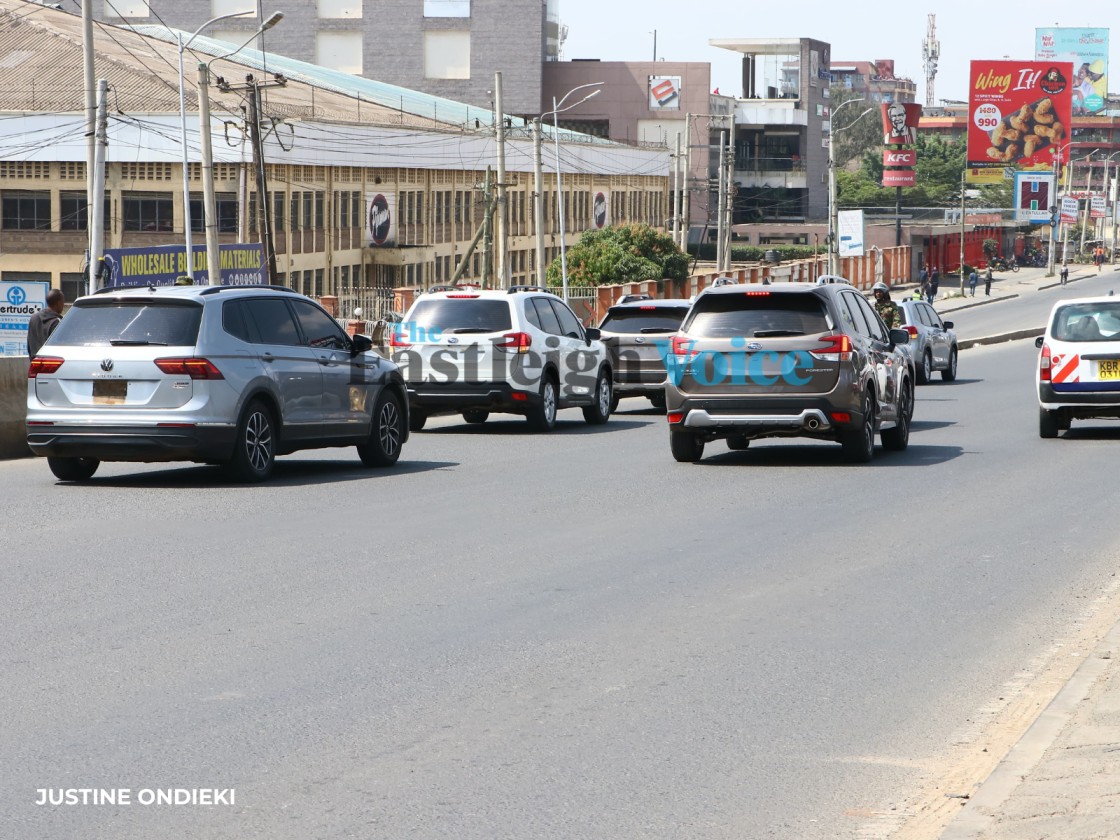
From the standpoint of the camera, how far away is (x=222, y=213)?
203 feet

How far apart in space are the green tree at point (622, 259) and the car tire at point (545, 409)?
4332 centimetres

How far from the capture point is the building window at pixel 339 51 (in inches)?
4638

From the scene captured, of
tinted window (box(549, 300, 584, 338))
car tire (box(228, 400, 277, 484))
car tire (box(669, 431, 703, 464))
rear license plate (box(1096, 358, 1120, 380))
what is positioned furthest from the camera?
tinted window (box(549, 300, 584, 338))

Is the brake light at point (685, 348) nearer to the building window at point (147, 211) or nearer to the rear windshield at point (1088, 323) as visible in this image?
the rear windshield at point (1088, 323)

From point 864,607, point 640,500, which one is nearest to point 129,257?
point 640,500

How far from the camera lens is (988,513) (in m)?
13.4

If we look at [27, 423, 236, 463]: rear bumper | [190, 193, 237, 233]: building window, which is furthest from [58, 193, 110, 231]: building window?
[27, 423, 236, 463]: rear bumper

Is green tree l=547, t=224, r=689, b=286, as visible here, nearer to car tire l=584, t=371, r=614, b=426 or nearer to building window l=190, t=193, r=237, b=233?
building window l=190, t=193, r=237, b=233

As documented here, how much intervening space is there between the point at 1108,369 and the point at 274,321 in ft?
33.6

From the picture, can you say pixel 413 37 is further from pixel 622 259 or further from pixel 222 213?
pixel 222 213

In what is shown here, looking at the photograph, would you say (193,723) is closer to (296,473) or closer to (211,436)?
(211,436)

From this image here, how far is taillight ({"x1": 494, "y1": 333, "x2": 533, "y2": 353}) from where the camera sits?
21078mm

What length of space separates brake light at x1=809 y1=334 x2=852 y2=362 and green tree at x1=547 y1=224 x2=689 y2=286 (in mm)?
48528

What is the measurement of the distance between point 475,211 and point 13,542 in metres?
73.3
